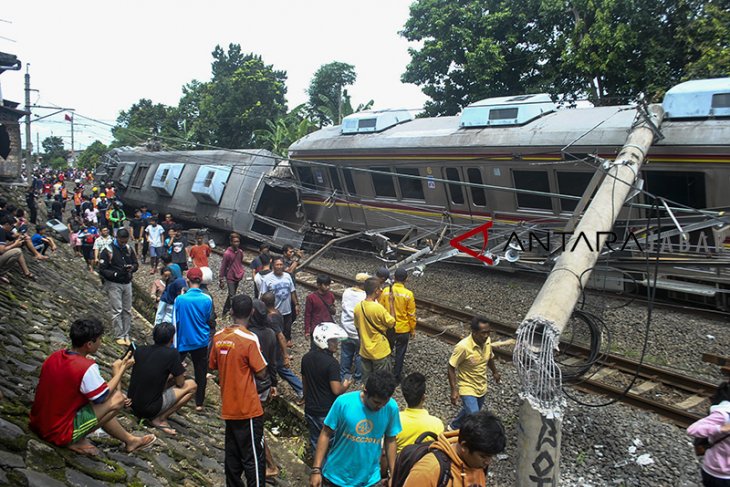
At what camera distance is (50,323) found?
8094mm

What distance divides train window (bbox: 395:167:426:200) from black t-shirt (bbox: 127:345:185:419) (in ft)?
30.6

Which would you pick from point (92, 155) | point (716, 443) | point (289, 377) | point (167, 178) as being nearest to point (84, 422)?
point (289, 377)

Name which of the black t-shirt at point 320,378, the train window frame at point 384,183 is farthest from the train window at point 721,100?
the black t-shirt at point 320,378

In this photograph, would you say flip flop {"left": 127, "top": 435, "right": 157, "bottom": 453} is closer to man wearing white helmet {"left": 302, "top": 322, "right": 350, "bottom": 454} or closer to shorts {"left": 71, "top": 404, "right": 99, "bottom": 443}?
shorts {"left": 71, "top": 404, "right": 99, "bottom": 443}

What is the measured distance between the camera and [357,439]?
158 inches

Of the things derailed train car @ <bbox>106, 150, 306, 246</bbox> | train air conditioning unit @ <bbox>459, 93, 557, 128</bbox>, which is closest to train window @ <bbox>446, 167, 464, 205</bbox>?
train air conditioning unit @ <bbox>459, 93, 557, 128</bbox>

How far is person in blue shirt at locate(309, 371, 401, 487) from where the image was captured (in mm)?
4000

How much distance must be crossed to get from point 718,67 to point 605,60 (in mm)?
4231

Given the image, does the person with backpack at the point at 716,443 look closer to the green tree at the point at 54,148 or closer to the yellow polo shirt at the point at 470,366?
the yellow polo shirt at the point at 470,366

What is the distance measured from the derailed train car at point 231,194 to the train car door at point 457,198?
17.3ft

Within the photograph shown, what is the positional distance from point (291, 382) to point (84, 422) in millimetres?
3059

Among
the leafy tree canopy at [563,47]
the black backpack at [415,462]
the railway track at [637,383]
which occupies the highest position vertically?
the leafy tree canopy at [563,47]

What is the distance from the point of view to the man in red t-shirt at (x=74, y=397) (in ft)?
14.4

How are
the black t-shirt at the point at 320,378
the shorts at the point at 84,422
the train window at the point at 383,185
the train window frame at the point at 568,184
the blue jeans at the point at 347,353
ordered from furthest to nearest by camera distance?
the train window at the point at 383,185 → the train window frame at the point at 568,184 → the blue jeans at the point at 347,353 → the black t-shirt at the point at 320,378 → the shorts at the point at 84,422
